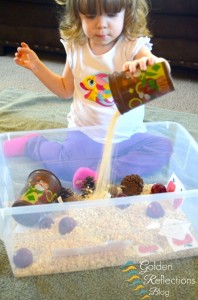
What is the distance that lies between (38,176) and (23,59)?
31 cm

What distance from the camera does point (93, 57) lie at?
960mm

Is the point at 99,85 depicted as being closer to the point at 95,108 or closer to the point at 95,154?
the point at 95,108

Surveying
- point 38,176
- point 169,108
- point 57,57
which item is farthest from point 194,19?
point 38,176

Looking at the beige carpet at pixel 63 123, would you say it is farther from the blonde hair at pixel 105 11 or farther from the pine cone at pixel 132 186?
the blonde hair at pixel 105 11

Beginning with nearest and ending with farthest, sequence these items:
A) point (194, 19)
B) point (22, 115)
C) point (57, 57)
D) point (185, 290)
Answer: point (185, 290), point (22, 115), point (194, 19), point (57, 57)

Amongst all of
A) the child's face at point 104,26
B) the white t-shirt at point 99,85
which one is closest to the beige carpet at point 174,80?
the white t-shirt at point 99,85

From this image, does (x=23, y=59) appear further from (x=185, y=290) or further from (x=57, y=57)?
(x=57, y=57)

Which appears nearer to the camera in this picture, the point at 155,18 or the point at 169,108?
the point at 169,108

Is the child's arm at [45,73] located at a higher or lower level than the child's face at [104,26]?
lower

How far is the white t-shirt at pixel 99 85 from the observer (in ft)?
3.08

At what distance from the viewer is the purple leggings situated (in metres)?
0.95

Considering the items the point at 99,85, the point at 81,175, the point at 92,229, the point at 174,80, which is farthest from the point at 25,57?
the point at 174,80

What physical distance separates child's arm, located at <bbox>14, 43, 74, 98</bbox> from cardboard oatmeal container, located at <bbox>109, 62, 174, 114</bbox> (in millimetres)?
334

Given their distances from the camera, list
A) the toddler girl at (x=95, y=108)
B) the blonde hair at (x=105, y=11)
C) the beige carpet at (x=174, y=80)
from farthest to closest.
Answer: the beige carpet at (x=174, y=80), the toddler girl at (x=95, y=108), the blonde hair at (x=105, y=11)
